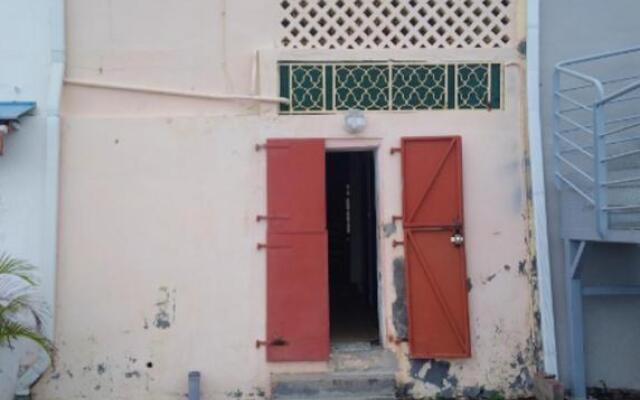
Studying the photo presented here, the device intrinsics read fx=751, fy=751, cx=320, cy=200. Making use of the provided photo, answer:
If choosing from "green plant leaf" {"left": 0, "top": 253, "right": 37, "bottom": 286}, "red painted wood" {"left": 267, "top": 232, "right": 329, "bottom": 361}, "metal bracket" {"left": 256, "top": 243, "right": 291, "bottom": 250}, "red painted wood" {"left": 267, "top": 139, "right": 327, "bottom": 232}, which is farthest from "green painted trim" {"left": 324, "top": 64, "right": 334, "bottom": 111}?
"green plant leaf" {"left": 0, "top": 253, "right": 37, "bottom": 286}

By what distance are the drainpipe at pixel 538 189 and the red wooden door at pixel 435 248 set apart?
2.24 feet

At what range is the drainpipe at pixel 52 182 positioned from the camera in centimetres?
651

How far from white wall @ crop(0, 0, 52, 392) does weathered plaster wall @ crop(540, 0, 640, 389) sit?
4.54 meters

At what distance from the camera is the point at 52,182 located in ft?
21.5

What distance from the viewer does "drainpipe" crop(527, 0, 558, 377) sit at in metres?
6.69

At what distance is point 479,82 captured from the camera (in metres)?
6.93

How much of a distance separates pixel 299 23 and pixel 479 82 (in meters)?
1.75

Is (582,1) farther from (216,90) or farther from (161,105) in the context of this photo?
(161,105)

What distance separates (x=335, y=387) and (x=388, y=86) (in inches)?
108

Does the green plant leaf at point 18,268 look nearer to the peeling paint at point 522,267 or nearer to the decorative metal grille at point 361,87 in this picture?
the decorative metal grille at point 361,87

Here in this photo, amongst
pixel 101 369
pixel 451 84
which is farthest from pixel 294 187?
pixel 101 369

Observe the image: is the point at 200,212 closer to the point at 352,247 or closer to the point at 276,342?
the point at 276,342

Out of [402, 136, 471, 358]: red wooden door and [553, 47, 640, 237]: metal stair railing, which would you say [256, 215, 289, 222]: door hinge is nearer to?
[402, 136, 471, 358]: red wooden door

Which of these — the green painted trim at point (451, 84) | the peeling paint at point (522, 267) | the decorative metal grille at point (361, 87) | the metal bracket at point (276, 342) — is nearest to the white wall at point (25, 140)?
the metal bracket at point (276, 342)
